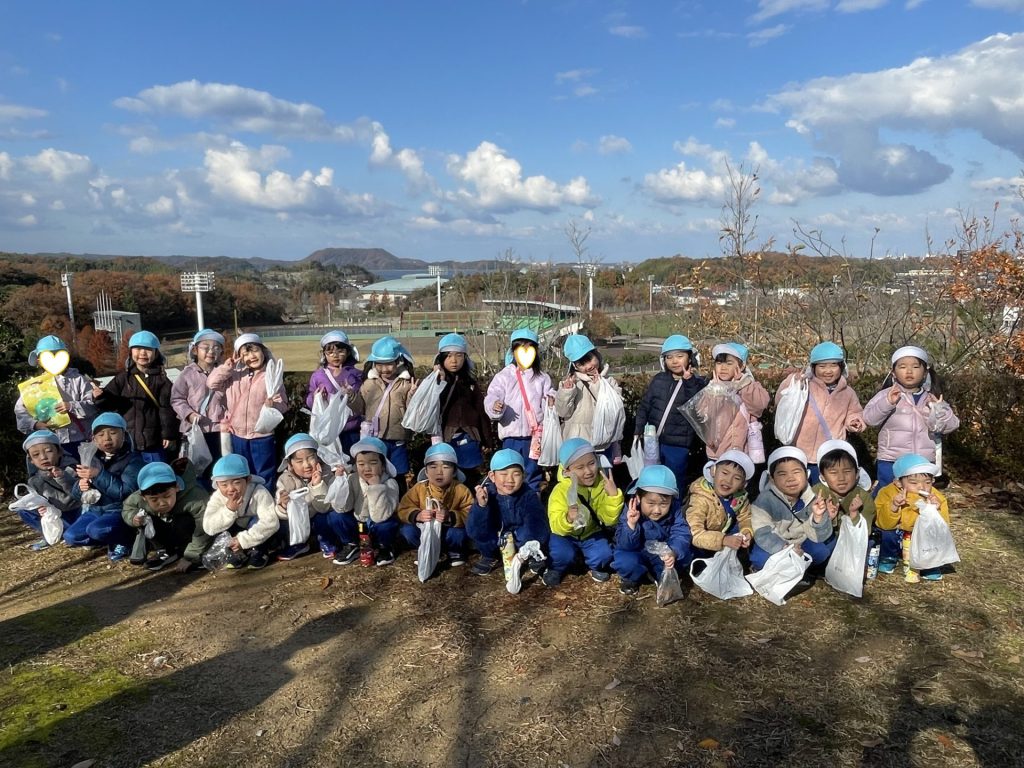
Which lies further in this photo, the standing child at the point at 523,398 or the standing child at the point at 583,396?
the standing child at the point at 523,398

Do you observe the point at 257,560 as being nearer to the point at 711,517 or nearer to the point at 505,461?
the point at 505,461

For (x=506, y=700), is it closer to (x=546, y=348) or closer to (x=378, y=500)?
(x=378, y=500)

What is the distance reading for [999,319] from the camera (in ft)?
24.7

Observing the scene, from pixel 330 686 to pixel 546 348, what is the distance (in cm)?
769

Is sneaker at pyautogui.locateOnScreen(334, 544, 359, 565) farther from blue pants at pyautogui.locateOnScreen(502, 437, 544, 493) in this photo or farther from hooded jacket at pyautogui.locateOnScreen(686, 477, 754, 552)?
hooded jacket at pyautogui.locateOnScreen(686, 477, 754, 552)

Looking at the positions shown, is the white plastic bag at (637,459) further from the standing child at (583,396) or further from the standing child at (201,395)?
the standing child at (201,395)

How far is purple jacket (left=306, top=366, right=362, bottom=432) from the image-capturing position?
5.00 m

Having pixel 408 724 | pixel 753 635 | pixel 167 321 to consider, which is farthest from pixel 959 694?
pixel 167 321

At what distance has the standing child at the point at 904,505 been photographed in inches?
159

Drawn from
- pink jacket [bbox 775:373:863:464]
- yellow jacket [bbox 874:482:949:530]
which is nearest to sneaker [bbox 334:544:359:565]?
pink jacket [bbox 775:373:863:464]

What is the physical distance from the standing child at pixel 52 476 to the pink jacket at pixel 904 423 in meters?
5.89

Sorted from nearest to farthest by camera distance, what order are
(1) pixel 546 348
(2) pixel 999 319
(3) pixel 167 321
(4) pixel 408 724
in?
1. (4) pixel 408 724
2. (2) pixel 999 319
3. (1) pixel 546 348
4. (3) pixel 167 321

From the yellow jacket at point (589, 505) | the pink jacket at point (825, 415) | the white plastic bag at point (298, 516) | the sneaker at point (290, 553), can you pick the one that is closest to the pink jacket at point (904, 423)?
the pink jacket at point (825, 415)

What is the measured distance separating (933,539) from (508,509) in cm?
261
